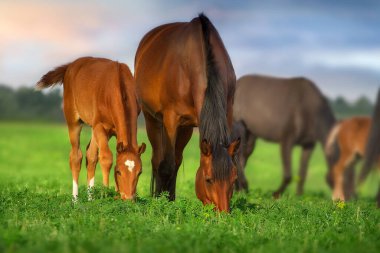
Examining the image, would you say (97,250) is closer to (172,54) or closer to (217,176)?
(217,176)

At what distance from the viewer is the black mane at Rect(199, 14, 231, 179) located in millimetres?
7637

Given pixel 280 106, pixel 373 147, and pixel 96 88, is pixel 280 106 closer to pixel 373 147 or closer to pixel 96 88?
pixel 373 147

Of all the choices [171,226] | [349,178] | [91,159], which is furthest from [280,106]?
[171,226]

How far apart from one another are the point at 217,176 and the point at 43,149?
73.0 ft

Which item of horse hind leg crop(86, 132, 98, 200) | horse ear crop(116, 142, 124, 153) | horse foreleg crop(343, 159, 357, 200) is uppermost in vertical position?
horse ear crop(116, 142, 124, 153)

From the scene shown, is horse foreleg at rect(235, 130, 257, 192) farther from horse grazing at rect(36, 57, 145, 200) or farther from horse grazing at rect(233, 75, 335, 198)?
horse grazing at rect(36, 57, 145, 200)

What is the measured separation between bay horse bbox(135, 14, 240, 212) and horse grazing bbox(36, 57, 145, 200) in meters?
0.39

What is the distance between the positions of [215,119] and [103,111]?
2780mm

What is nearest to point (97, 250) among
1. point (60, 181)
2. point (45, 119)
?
point (60, 181)

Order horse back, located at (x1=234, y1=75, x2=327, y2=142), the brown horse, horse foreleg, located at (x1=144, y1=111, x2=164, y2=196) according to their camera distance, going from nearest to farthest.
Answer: horse foreleg, located at (x1=144, y1=111, x2=164, y2=196), horse back, located at (x1=234, y1=75, x2=327, y2=142), the brown horse

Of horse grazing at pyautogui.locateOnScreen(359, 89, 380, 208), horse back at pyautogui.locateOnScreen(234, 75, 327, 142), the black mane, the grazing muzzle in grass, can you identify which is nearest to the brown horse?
horse back at pyautogui.locateOnScreen(234, 75, 327, 142)

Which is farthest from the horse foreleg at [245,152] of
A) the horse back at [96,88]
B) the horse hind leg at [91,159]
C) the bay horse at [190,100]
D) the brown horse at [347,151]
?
the horse back at [96,88]

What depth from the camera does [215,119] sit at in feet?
26.2

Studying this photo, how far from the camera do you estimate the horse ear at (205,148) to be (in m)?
7.73
